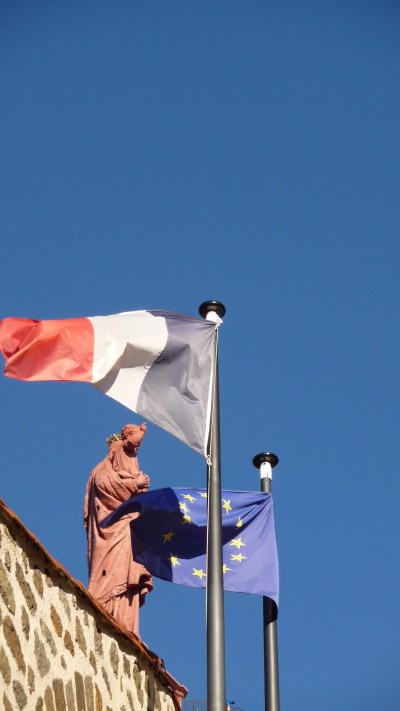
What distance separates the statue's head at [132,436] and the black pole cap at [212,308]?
2.37 meters

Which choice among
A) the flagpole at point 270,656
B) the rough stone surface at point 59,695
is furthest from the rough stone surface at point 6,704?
the flagpole at point 270,656

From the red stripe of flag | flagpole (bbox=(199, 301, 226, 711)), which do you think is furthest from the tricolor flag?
flagpole (bbox=(199, 301, 226, 711))

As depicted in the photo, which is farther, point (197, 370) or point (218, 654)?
point (197, 370)

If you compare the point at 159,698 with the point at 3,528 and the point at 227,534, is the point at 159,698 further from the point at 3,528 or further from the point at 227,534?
the point at 3,528

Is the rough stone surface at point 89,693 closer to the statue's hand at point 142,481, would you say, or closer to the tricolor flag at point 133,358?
Result: the tricolor flag at point 133,358

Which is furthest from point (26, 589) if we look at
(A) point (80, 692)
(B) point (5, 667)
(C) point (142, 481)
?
(C) point (142, 481)

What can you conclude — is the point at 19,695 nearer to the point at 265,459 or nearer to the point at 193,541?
the point at 193,541

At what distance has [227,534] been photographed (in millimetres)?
14234

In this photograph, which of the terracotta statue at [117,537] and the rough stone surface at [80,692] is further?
the terracotta statue at [117,537]

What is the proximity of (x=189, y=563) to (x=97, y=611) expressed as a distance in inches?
88.0

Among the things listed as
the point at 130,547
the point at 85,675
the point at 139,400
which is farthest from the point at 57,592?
the point at 130,547

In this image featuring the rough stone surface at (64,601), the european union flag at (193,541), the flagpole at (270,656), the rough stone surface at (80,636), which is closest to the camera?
the rough stone surface at (64,601)

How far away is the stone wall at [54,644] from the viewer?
9727mm

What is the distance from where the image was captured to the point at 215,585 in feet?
36.0
